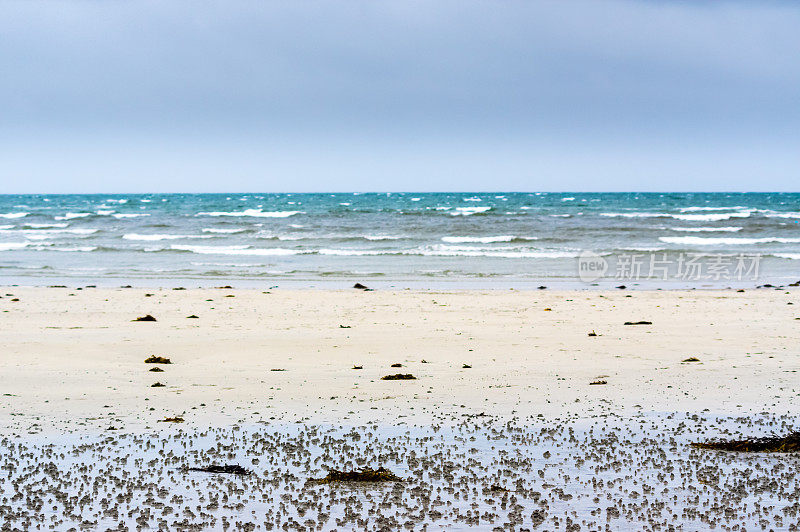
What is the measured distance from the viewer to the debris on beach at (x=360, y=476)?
4.81 metres

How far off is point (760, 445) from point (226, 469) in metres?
3.68

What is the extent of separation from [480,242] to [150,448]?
102 ft

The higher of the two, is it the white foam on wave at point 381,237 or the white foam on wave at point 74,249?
the white foam on wave at point 381,237

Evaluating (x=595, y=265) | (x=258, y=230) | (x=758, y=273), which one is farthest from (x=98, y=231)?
(x=758, y=273)

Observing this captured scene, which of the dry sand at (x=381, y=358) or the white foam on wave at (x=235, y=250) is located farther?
the white foam on wave at (x=235, y=250)

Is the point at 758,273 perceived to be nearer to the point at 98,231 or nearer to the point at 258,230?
the point at 258,230

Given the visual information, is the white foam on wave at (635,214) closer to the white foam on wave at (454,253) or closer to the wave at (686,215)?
the wave at (686,215)

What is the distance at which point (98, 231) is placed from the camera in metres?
43.4

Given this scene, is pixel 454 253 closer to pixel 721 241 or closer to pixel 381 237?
pixel 381 237

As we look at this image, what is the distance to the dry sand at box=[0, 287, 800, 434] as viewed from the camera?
692 centimetres

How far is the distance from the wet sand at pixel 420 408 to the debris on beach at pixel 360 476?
13 centimetres

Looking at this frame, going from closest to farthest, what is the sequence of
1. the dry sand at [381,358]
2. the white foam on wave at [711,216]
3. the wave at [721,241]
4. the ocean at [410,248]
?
the dry sand at [381,358] → the ocean at [410,248] → the wave at [721,241] → the white foam on wave at [711,216]

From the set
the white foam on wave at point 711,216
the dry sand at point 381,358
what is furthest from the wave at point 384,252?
the white foam on wave at point 711,216

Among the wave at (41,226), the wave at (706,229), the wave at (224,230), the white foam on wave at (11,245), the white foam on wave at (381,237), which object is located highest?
the wave at (706,229)
